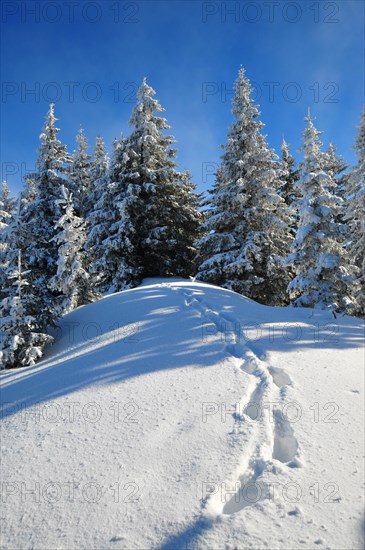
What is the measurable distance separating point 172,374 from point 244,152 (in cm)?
1492

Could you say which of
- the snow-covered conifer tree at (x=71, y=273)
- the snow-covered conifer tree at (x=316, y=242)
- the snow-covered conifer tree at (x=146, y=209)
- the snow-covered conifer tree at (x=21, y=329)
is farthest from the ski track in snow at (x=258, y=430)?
the snow-covered conifer tree at (x=146, y=209)

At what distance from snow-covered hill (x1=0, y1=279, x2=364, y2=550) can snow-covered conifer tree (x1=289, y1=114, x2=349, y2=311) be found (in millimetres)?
5382

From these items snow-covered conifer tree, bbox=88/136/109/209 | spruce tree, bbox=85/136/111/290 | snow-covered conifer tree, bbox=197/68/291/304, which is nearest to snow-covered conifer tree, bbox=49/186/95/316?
spruce tree, bbox=85/136/111/290

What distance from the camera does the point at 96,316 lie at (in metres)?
10.3

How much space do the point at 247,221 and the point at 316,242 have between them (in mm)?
4354

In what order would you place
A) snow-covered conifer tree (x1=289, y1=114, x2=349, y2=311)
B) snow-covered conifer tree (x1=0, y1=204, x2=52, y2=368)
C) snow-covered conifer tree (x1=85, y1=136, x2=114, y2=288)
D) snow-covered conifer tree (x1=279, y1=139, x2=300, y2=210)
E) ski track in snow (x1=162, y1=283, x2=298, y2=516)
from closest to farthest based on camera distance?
ski track in snow (x1=162, y1=283, x2=298, y2=516) → snow-covered conifer tree (x1=0, y1=204, x2=52, y2=368) → snow-covered conifer tree (x1=289, y1=114, x2=349, y2=311) → snow-covered conifer tree (x1=85, y1=136, x2=114, y2=288) → snow-covered conifer tree (x1=279, y1=139, x2=300, y2=210)

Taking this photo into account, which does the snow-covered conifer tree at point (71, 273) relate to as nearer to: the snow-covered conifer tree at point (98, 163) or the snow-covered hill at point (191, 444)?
the snow-covered hill at point (191, 444)

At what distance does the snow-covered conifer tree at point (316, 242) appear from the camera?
1269cm

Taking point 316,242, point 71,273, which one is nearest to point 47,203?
point 71,273

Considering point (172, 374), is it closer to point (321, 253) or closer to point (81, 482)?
point (81, 482)

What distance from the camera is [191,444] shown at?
3945 millimetres

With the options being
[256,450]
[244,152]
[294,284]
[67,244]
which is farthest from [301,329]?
[244,152]

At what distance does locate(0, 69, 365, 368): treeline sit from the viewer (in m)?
13.0

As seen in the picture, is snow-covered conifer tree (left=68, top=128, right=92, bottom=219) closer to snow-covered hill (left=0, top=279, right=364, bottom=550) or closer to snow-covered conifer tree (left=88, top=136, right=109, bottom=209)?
snow-covered conifer tree (left=88, top=136, right=109, bottom=209)
